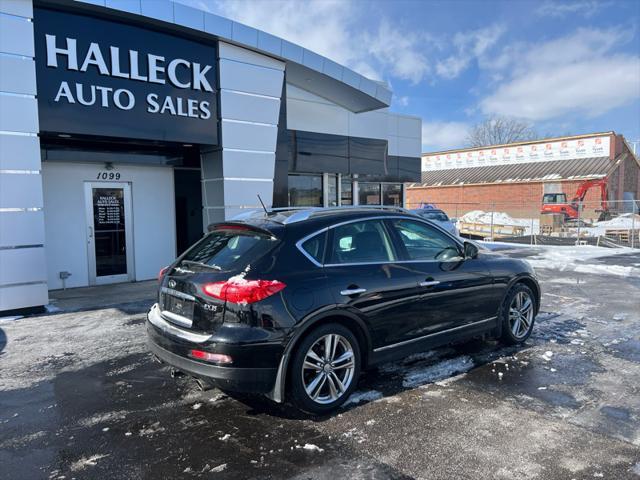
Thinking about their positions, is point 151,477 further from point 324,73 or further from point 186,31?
point 324,73

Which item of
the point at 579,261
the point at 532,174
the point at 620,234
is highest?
the point at 532,174

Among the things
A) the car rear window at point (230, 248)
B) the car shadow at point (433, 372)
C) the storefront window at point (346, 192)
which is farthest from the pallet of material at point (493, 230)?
the car rear window at point (230, 248)

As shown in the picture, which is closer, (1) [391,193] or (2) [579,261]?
(2) [579,261]

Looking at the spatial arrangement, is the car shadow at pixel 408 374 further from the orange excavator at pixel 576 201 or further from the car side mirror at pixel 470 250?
the orange excavator at pixel 576 201

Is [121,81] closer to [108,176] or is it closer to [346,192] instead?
[108,176]

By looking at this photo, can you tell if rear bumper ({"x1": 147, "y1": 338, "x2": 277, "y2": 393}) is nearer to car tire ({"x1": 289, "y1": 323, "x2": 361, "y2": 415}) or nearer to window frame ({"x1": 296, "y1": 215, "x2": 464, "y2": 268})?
car tire ({"x1": 289, "y1": 323, "x2": 361, "y2": 415})

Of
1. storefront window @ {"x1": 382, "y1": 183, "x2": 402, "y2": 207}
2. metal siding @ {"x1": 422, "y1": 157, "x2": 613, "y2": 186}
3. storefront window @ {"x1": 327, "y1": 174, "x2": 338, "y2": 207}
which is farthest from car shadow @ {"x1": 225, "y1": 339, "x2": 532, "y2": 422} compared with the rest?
metal siding @ {"x1": 422, "y1": 157, "x2": 613, "y2": 186}

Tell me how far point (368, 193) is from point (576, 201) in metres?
22.5

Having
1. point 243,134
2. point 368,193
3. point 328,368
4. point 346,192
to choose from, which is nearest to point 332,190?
point 346,192

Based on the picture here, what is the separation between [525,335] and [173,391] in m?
4.13

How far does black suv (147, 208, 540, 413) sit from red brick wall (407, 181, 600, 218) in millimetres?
28588

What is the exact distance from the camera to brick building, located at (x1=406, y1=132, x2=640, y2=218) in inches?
1367

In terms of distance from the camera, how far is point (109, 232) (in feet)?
33.7

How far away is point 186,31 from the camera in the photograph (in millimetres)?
9102
